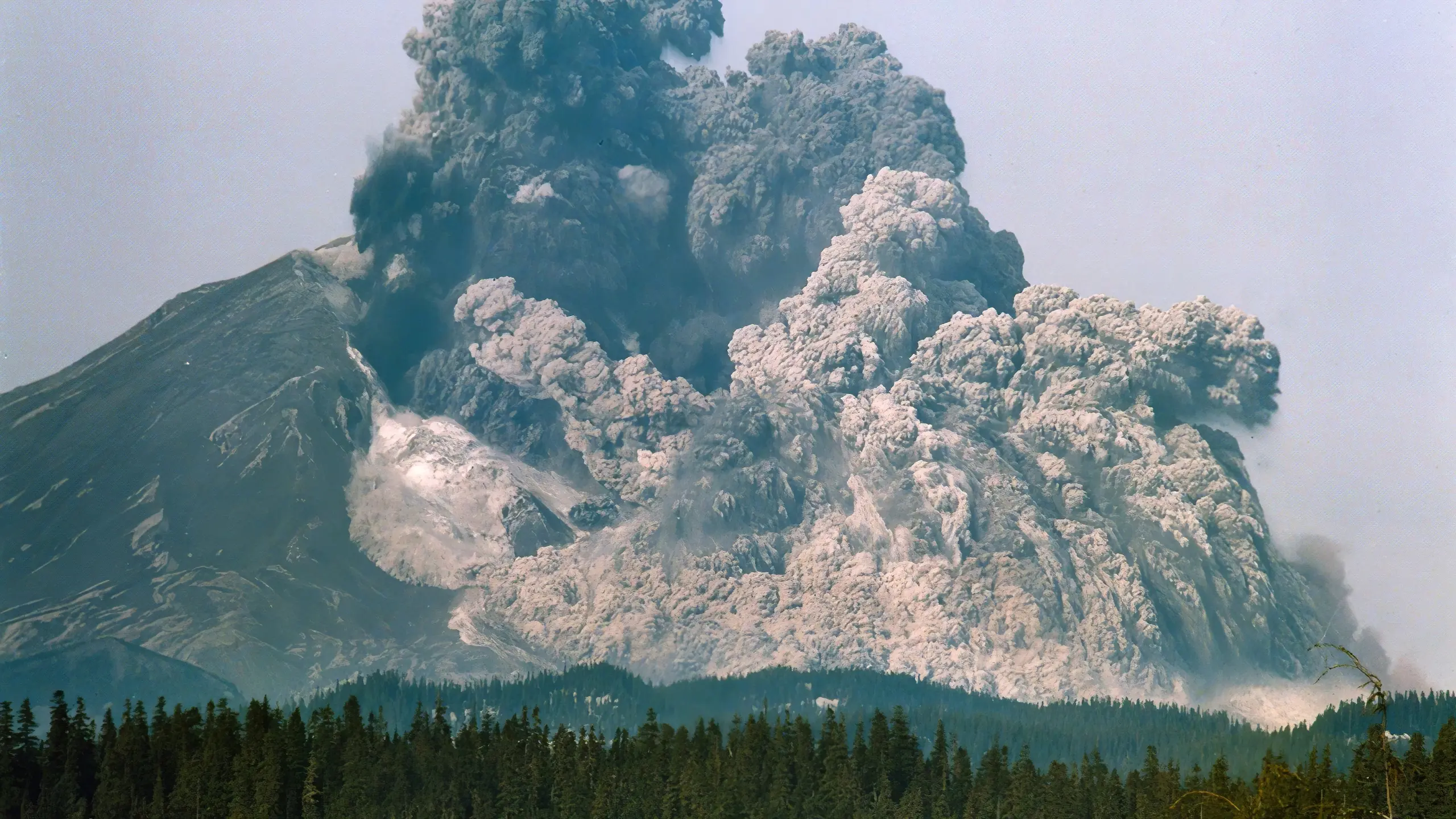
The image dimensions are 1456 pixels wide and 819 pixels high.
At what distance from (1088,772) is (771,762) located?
909 inches

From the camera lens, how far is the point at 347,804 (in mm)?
146875

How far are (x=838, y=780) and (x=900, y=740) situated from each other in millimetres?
13377

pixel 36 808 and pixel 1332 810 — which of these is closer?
pixel 1332 810

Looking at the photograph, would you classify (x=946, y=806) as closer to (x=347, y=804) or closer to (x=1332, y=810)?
(x=347, y=804)

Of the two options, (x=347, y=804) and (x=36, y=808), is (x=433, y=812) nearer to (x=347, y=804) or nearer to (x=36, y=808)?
(x=347, y=804)

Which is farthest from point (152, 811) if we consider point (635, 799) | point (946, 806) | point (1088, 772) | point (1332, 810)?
point (1332, 810)

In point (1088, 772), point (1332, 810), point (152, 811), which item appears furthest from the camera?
point (1088, 772)

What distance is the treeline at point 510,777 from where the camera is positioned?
145 metres

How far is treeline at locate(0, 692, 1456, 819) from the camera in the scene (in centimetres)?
14525

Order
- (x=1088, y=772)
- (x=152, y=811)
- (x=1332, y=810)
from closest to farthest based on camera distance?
(x=1332, y=810) → (x=152, y=811) → (x=1088, y=772)

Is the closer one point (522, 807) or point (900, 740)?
point (522, 807)

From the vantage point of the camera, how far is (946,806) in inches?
5984

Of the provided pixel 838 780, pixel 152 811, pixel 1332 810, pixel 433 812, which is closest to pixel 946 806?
pixel 838 780

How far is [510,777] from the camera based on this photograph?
152625 mm
